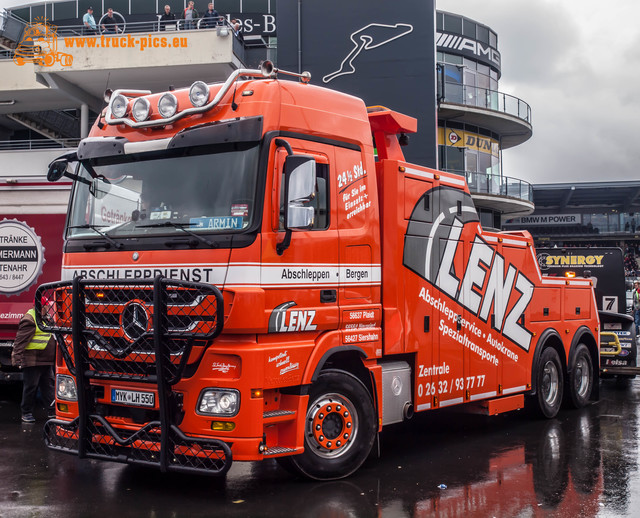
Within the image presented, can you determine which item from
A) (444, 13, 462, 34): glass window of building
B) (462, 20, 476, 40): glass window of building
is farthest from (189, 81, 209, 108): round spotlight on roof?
(462, 20, 476, 40): glass window of building

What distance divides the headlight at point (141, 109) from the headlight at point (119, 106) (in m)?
0.19

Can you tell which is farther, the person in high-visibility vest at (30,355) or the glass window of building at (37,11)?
the glass window of building at (37,11)

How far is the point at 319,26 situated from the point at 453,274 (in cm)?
1971

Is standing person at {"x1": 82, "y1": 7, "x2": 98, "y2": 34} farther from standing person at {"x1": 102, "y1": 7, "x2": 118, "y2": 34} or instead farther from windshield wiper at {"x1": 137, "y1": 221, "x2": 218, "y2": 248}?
windshield wiper at {"x1": 137, "y1": 221, "x2": 218, "y2": 248}

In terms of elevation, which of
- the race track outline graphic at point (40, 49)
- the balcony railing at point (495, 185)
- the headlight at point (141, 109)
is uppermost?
the race track outline graphic at point (40, 49)

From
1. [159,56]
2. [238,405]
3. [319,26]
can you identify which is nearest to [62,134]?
[159,56]

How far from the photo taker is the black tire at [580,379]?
11.4 metres

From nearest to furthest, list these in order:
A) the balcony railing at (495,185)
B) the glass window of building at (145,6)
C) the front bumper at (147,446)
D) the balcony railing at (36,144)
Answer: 1. the front bumper at (147,446)
2. the balcony railing at (36,144)
3. the glass window of building at (145,6)
4. the balcony railing at (495,185)

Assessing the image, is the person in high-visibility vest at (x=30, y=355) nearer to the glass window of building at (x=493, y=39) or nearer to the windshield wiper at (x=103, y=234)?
the windshield wiper at (x=103, y=234)

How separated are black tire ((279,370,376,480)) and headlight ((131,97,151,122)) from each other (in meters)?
2.87

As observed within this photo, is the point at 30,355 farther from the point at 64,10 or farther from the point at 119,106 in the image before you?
the point at 64,10

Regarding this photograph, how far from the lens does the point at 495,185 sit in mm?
37781

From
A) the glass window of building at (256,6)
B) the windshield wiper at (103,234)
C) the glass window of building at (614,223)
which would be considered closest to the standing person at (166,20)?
the glass window of building at (256,6)

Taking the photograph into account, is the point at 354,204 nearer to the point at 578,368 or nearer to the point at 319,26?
the point at 578,368
